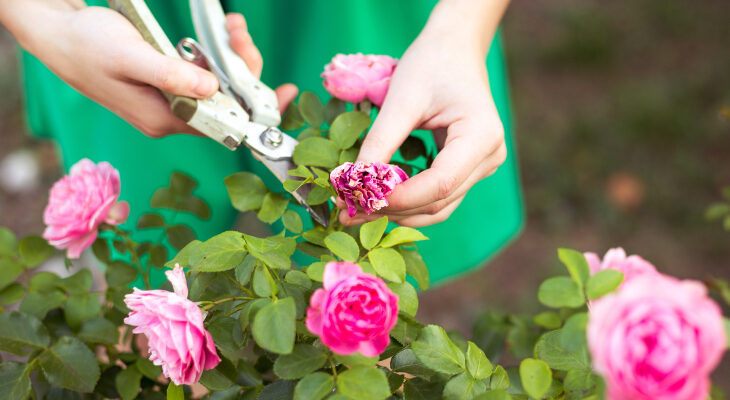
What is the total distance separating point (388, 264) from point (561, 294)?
0.53 feet

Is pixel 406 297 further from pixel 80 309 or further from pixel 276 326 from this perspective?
pixel 80 309

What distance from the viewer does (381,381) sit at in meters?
0.52

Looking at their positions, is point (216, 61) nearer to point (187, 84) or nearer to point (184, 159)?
point (187, 84)

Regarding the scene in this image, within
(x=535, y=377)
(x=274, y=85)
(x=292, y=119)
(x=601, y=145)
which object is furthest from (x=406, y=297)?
(x=601, y=145)

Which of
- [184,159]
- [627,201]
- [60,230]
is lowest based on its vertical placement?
[627,201]

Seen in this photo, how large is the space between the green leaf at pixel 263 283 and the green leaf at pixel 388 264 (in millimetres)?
96

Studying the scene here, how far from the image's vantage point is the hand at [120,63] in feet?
2.64

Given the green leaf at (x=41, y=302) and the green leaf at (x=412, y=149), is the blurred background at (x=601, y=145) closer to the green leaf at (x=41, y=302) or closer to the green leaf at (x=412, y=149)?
the green leaf at (x=412, y=149)

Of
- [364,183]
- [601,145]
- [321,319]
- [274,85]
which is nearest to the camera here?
[321,319]

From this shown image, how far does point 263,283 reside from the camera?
56 centimetres

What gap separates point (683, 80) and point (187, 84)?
7.57 feet

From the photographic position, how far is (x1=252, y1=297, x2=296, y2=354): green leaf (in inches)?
20.0

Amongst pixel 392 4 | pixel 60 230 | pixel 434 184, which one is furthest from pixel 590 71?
pixel 60 230

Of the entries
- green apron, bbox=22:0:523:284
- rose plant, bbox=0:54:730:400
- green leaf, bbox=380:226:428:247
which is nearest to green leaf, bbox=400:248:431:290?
rose plant, bbox=0:54:730:400
